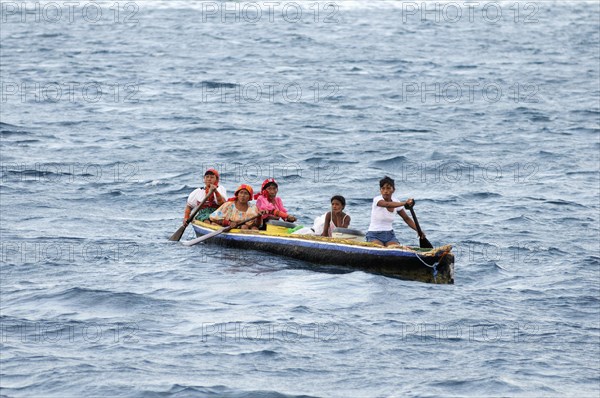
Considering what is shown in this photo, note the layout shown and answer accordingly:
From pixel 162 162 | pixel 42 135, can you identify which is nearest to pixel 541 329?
pixel 162 162

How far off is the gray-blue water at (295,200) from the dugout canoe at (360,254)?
207 mm

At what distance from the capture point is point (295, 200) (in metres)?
24.5

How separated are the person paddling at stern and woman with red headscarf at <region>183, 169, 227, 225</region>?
12.2ft

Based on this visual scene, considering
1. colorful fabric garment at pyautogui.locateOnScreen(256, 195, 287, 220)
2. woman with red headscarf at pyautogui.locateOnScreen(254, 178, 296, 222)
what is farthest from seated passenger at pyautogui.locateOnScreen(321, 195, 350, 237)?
colorful fabric garment at pyautogui.locateOnScreen(256, 195, 287, 220)

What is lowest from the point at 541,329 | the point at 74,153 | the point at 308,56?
the point at 541,329

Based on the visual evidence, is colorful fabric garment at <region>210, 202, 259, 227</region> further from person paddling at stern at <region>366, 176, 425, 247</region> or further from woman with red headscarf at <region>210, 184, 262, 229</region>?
person paddling at stern at <region>366, 176, 425, 247</region>

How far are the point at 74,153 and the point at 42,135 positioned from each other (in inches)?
102

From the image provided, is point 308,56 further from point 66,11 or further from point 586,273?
point 586,273

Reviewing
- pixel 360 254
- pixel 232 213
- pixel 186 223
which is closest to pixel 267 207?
pixel 232 213

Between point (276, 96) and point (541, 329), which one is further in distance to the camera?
point (276, 96)

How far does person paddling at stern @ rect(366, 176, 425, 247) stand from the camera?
17.2 meters

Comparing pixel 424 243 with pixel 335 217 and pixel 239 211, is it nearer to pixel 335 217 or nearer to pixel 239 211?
pixel 335 217

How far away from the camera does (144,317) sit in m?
15.8

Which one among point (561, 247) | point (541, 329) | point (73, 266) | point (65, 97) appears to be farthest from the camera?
point (65, 97)
